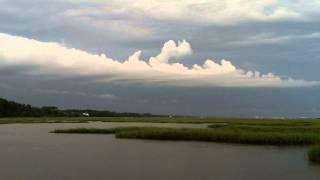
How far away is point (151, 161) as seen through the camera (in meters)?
28.5

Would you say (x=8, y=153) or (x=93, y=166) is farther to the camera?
(x=8, y=153)

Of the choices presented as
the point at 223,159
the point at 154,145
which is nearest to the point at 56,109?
the point at 154,145

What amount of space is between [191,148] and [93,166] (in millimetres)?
9887

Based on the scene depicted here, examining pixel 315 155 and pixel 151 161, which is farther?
pixel 151 161

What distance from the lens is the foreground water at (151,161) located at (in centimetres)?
2364

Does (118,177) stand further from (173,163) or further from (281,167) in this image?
(281,167)

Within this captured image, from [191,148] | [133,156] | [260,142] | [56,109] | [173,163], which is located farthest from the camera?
[56,109]

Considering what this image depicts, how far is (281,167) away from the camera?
26531 millimetres

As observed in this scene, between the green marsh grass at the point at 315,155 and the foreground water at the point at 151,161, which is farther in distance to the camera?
the green marsh grass at the point at 315,155

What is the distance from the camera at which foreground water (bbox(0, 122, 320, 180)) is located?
77.6ft

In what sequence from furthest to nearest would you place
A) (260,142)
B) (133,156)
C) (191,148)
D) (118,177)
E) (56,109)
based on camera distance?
1. (56,109)
2. (260,142)
3. (191,148)
4. (133,156)
5. (118,177)

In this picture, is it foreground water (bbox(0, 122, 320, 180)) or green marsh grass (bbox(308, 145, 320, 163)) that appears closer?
foreground water (bbox(0, 122, 320, 180))

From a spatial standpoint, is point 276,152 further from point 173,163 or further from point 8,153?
point 8,153

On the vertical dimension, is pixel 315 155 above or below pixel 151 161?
above
